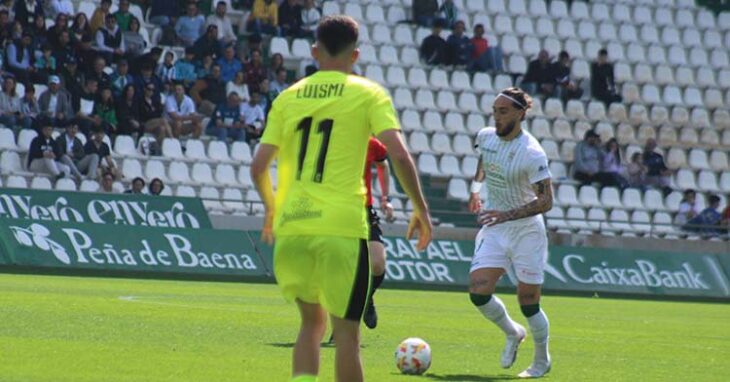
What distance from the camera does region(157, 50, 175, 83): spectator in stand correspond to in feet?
94.0

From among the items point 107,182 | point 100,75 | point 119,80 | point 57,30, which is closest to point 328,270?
point 107,182

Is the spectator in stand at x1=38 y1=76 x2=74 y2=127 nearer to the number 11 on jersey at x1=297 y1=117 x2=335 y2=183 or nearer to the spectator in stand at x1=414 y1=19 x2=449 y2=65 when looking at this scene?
the spectator in stand at x1=414 y1=19 x2=449 y2=65

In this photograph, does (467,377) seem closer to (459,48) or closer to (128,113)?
(128,113)

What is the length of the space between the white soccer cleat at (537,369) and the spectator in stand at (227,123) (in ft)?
59.0

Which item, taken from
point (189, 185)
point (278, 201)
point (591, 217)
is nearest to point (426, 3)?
point (591, 217)

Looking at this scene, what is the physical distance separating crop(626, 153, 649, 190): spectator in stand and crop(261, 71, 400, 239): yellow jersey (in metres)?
27.2

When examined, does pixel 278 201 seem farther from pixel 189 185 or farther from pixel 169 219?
pixel 189 185

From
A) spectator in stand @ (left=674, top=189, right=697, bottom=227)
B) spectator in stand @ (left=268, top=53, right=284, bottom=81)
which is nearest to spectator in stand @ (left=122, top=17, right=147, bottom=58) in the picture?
spectator in stand @ (left=268, top=53, right=284, bottom=81)

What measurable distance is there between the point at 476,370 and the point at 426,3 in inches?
937

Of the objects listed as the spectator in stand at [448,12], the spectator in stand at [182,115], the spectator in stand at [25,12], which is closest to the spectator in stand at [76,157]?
the spectator in stand at [182,115]

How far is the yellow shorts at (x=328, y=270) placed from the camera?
7.25m

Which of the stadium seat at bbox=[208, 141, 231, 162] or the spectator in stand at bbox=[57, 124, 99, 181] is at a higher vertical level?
the spectator in stand at bbox=[57, 124, 99, 181]

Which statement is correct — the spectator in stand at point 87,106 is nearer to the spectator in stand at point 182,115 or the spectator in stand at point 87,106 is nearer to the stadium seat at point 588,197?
the spectator in stand at point 182,115

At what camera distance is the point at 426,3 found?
3503 cm
